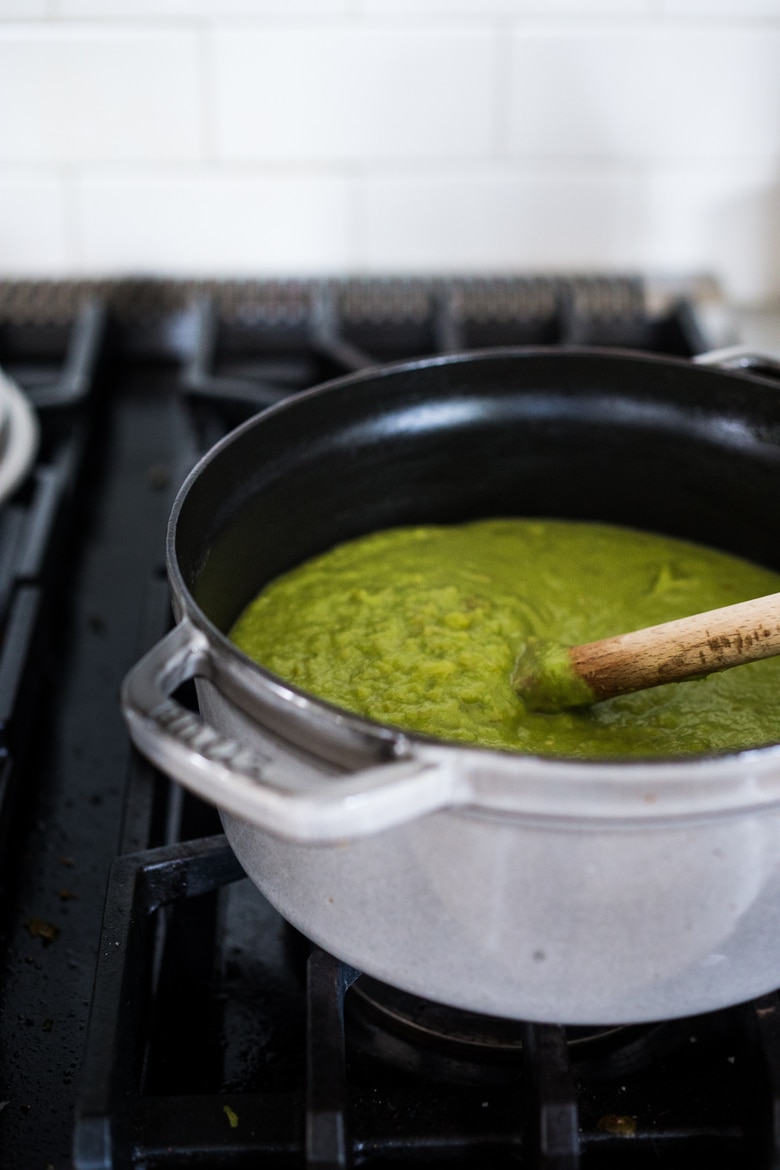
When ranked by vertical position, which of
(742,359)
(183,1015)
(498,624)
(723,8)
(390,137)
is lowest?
(183,1015)

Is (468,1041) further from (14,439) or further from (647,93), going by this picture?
(647,93)

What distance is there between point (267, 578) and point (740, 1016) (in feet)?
1.55

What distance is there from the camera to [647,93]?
133 centimetres

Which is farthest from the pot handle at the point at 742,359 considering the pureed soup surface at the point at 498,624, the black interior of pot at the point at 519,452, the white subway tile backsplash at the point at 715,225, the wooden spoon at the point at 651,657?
the white subway tile backsplash at the point at 715,225

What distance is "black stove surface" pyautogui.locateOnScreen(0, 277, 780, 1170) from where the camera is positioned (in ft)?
1.93

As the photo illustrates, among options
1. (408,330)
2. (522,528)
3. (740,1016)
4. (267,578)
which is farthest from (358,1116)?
(408,330)

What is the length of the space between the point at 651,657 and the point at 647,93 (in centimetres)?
91

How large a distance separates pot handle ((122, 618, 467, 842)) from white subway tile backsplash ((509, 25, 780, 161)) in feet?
3.49

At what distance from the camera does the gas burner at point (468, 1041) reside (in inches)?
26.8

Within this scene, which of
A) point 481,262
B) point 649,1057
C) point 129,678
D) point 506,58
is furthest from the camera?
point 481,262

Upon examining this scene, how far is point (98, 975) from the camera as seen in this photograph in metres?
0.62

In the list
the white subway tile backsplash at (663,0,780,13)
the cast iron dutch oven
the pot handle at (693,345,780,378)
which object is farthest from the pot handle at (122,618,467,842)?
the white subway tile backsplash at (663,0,780,13)

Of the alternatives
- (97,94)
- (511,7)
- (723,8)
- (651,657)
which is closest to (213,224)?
(97,94)

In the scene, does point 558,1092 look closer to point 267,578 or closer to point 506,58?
point 267,578
